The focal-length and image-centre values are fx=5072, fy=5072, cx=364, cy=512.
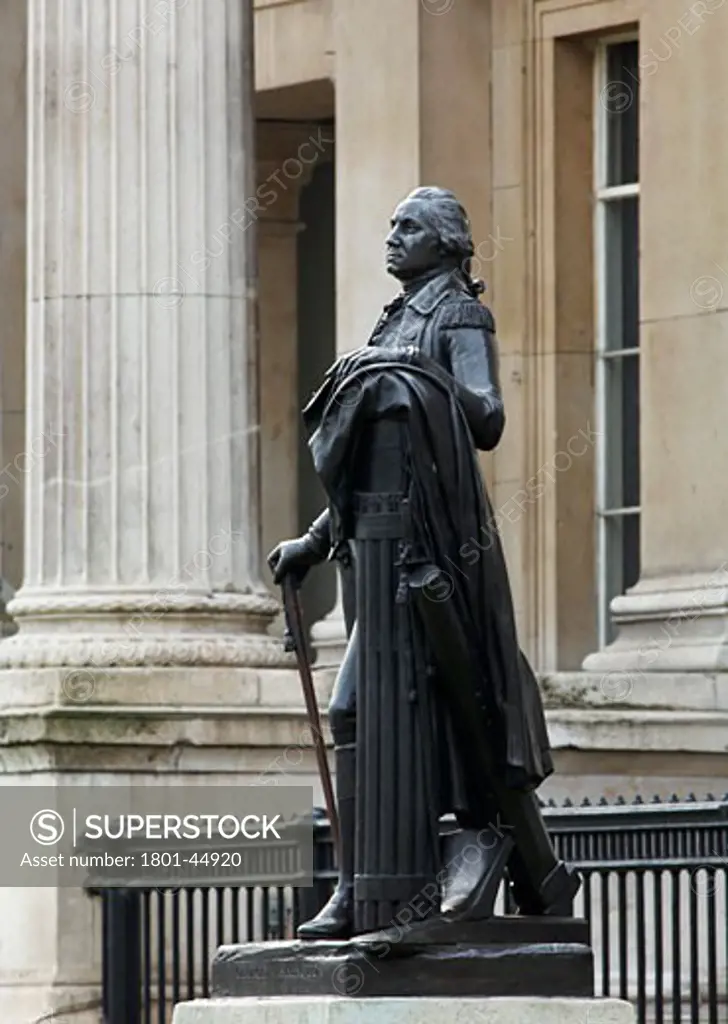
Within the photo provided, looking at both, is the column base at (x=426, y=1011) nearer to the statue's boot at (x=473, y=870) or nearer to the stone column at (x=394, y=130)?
the statue's boot at (x=473, y=870)

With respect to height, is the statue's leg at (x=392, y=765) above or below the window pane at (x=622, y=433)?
below

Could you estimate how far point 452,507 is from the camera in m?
18.0

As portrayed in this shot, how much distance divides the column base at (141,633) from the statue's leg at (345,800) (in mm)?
8505

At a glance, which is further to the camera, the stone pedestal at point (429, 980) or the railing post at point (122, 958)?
the railing post at point (122, 958)

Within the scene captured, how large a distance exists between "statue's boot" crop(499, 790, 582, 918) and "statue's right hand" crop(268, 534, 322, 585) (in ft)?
4.04

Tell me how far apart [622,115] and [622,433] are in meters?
1.90

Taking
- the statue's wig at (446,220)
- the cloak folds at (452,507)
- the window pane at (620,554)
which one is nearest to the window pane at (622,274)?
the window pane at (620,554)

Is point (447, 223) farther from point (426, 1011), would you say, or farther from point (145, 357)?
point (145, 357)

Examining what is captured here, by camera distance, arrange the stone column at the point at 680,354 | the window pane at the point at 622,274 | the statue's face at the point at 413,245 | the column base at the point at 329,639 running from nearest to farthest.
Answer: the statue's face at the point at 413,245 → the stone column at the point at 680,354 → the column base at the point at 329,639 → the window pane at the point at 622,274

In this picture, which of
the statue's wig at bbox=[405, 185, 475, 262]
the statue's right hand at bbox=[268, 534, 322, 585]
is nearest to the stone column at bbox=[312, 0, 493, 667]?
the statue's right hand at bbox=[268, 534, 322, 585]

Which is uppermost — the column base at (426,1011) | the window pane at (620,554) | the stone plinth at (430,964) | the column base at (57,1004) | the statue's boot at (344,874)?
the window pane at (620,554)

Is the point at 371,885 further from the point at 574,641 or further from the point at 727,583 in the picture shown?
the point at 574,641

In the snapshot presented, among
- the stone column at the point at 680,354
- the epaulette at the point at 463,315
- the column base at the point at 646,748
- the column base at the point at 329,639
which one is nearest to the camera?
the epaulette at the point at 463,315

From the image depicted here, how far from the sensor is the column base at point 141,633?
1051 inches
